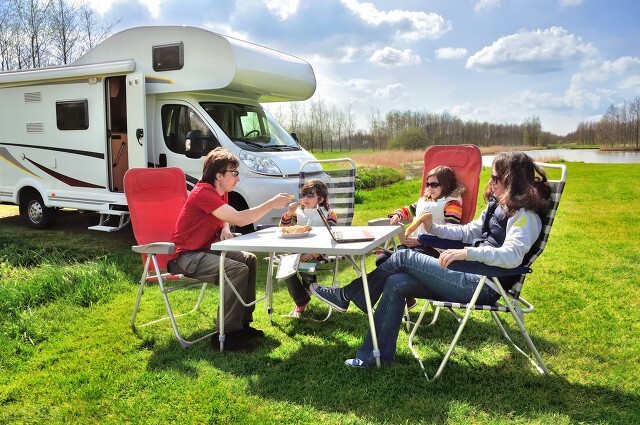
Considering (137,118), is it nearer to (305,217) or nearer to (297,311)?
(305,217)

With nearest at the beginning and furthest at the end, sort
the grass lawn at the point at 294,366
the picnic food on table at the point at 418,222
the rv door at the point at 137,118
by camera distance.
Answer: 1. the grass lawn at the point at 294,366
2. the picnic food on table at the point at 418,222
3. the rv door at the point at 137,118

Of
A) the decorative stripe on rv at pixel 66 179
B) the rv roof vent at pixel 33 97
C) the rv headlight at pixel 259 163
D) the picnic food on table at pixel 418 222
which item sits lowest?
Result: the picnic food on table at pixel 418 222

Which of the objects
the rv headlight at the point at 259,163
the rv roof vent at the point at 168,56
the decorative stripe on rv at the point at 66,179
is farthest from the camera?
the decorative stripe on rv at the point at 66,179

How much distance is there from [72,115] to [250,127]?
8.73ft

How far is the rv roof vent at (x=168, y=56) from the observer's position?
7.26 m

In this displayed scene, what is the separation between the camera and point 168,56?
7.34 m

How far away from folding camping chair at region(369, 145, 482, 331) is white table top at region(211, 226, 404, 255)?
845 mm

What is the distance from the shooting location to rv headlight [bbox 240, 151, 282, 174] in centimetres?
701

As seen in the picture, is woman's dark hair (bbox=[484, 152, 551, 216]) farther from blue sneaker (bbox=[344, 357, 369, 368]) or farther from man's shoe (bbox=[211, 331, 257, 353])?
man's shoe (bbox=[211, 331, 257, 353])

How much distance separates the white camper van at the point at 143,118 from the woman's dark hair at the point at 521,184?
397 cm

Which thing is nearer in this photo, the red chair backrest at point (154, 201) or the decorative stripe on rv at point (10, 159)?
the red chair backrest at point (154, 201)

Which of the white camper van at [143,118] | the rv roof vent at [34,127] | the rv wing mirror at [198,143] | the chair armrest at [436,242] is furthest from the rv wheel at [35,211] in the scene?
the chair armrest at [436,242]

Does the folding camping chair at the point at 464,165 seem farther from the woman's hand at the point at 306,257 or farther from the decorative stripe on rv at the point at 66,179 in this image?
the decorative stripe on rv at the point at 66,179

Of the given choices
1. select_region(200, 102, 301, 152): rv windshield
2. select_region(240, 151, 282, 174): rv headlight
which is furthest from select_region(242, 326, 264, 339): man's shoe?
select_region(200, 102, 301, 152): rv windshield
